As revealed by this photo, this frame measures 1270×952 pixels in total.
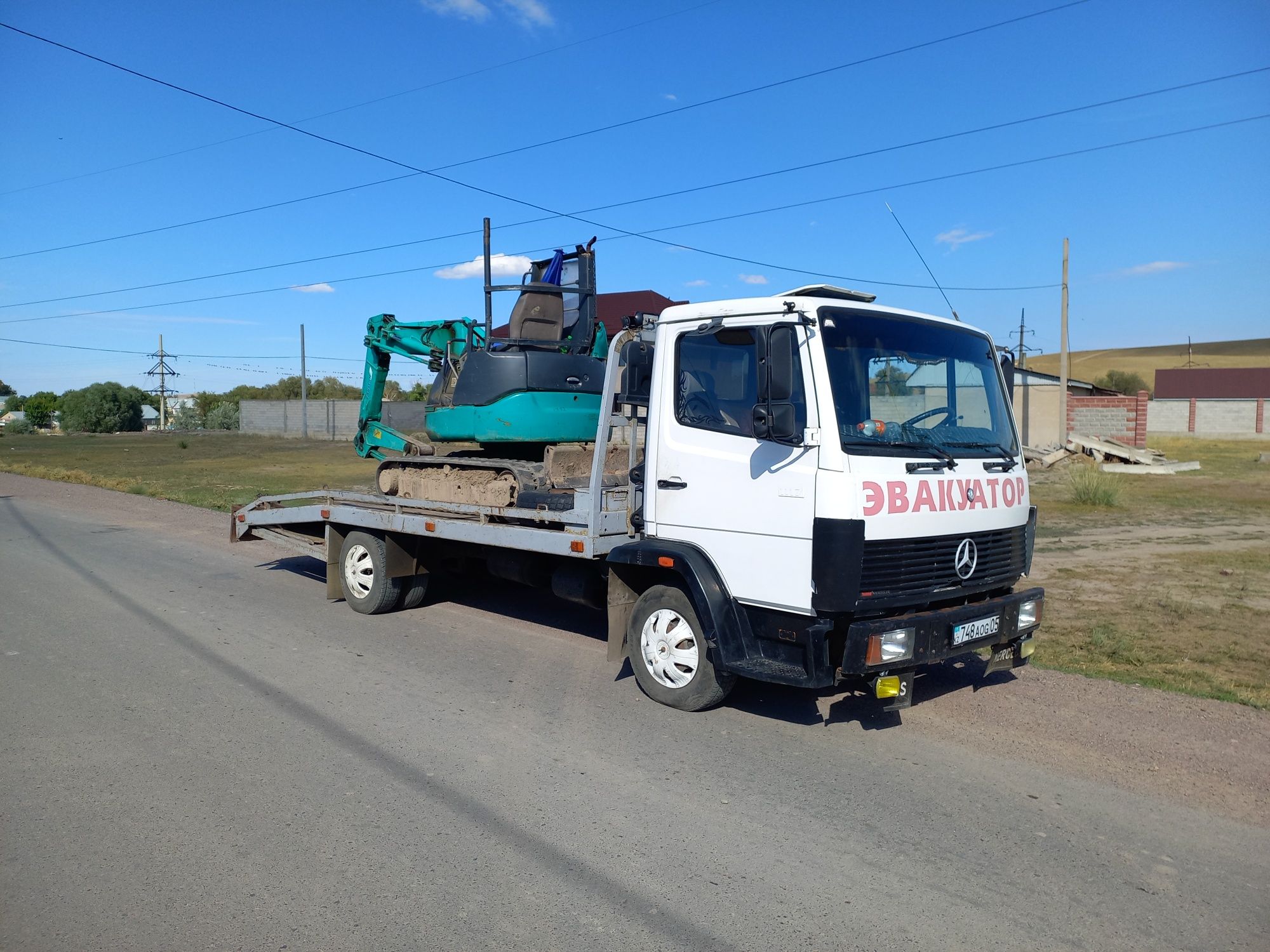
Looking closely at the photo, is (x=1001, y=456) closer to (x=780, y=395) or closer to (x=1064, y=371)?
(x=780, y=395)

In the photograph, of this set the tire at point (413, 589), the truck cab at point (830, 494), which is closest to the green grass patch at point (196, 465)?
the tire at point (413, 589)

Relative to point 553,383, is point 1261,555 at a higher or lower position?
lower

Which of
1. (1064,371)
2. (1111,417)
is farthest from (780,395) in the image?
(1111,417)

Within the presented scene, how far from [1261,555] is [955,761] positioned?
982 centimetres

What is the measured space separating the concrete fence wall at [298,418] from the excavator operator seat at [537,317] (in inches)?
1975

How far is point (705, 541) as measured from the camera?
5527 mm

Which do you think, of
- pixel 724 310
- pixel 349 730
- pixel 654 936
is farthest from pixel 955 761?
pixel 349 730

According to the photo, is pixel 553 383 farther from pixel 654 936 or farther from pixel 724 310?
pixel 654 936

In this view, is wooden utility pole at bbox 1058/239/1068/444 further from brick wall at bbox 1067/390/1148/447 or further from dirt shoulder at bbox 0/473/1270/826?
dirt shoulder at bbox 0/473/1270/826

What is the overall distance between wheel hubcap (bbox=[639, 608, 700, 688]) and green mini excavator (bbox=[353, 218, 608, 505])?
1722 millimetres

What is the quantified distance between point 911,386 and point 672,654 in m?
2.20

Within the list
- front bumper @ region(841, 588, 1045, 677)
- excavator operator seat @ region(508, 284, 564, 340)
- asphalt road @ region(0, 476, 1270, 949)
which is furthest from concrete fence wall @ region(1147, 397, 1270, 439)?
asphalt road @ region(0, 476, 1270, 949)

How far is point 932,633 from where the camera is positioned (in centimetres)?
502

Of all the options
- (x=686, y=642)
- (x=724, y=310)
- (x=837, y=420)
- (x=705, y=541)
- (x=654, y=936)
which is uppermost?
(x=724, y=310)
